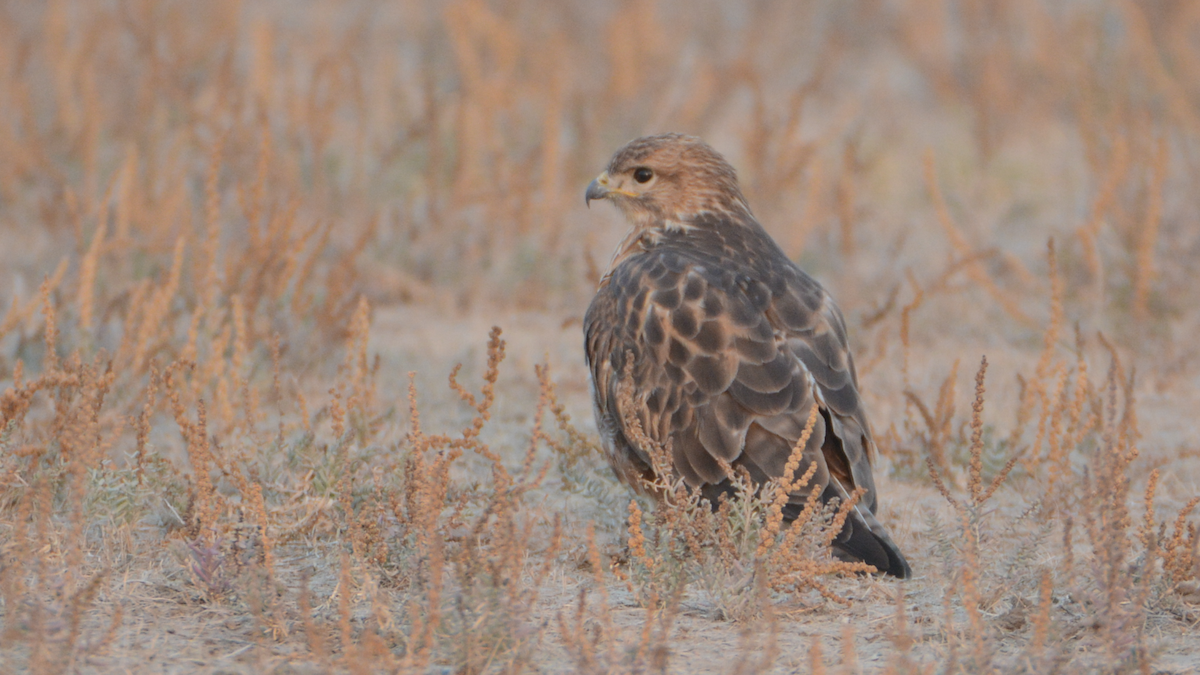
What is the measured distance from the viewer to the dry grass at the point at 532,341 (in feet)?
10.9

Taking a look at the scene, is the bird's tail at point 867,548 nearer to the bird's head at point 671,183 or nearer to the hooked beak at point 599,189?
the bird's head at point 671,183

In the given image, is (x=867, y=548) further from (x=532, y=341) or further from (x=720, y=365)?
(x=532, y=341)

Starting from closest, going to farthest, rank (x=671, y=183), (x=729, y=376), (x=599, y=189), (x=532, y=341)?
(x=729, y=376)
(x=671, y=183)
(x=599, y=189)
(x=532, y=341)

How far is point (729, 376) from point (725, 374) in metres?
0.01

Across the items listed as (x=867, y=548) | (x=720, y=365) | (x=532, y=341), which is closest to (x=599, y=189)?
(x=720, y=365)

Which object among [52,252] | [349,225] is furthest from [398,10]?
[52,252]

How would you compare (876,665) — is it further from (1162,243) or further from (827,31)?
(827,31)

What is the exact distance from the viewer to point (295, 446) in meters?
4.36

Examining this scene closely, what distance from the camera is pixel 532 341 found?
269 inches

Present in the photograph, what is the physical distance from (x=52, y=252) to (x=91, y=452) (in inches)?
151

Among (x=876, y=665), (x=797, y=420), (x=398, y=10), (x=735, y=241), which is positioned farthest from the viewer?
(x=398, y=10)

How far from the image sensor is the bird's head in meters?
5.09

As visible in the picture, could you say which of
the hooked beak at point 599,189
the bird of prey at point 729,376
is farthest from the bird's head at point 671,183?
the bird of prey at point 729,376

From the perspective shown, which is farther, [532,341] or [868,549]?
[532,341]
